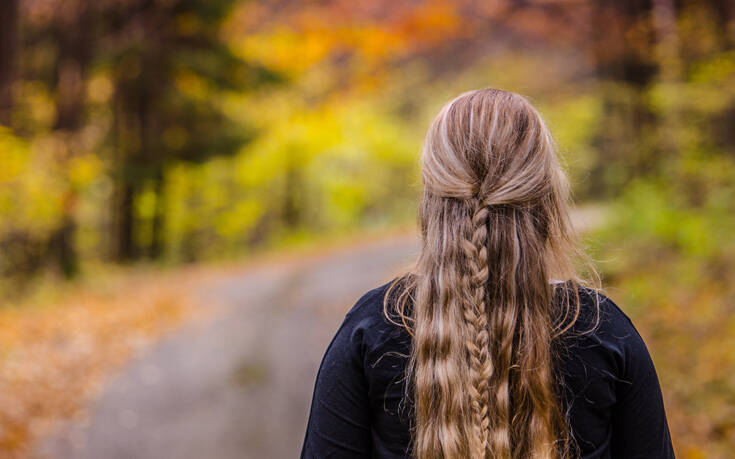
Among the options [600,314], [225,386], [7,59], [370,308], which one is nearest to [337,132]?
[7,59]

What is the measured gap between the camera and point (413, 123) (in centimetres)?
2316

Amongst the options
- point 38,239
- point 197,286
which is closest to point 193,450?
point 197,286

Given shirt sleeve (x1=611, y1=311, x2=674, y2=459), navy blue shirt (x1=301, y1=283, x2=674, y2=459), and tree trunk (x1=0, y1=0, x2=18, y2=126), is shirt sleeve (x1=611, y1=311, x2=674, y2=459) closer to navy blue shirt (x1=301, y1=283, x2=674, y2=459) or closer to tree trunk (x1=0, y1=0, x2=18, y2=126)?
navy blue shirt (x1=301, y1=283, x2=674, y2=459)

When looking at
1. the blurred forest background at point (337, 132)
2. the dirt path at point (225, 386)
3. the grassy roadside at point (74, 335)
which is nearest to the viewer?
the dirt path at point (225, 386)

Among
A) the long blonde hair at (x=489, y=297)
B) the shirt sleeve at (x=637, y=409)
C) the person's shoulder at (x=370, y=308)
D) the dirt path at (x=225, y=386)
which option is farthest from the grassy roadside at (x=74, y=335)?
the shirt sleeve at (x=637, y=409)

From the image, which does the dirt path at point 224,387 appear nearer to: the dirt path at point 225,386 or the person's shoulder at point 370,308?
the dirt path at point 225,386

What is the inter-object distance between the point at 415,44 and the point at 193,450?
17.1 metres

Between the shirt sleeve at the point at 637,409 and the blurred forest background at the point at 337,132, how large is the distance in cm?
59

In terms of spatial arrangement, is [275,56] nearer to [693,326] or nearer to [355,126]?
[355,126]

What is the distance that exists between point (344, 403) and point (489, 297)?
51 cm

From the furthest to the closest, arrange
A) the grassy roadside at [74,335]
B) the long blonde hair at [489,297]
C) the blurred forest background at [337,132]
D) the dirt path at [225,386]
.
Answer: the blurred forest background at [337,132]
the grassy roadside at [74,335]
the dirt path at [225,386]
the long blonde hair at [489,297]

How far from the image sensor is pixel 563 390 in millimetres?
1626

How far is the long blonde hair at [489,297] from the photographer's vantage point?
160 cm

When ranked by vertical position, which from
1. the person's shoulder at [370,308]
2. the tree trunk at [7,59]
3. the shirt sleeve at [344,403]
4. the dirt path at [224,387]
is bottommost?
the dirt path at [224,387]
